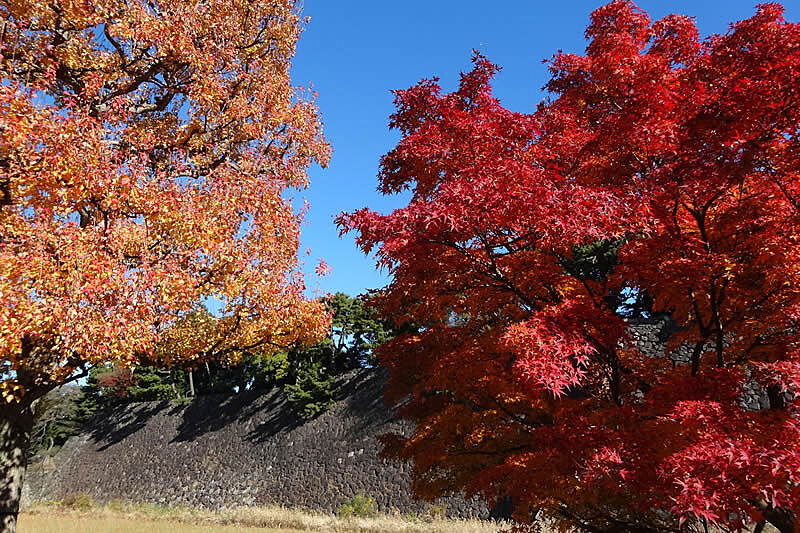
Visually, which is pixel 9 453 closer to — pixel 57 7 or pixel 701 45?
pixel 57 7

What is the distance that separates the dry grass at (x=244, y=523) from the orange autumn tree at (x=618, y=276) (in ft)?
25.8

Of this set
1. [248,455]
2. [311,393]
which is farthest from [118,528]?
[311,393]

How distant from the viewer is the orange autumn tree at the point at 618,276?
396cm

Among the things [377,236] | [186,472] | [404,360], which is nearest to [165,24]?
[377,236]

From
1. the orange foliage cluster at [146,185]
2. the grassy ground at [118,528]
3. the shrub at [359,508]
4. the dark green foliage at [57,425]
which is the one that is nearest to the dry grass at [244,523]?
the grassy ground at [118,528]

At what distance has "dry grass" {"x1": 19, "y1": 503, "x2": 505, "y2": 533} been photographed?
13992 millimetres

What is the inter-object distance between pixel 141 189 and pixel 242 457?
62.4 feet

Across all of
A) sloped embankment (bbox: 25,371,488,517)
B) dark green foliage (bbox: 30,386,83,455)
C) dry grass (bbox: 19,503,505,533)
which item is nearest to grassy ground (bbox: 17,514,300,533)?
dry grass (bbox: 19,503,505,533)

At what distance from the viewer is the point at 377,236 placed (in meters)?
5.08

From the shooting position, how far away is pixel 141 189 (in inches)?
259

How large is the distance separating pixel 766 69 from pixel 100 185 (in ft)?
23.6

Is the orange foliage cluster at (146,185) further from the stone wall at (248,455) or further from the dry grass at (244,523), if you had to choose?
the stone wall at (248,455)

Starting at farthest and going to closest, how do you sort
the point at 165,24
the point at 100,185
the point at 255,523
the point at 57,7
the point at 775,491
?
the point at 255,523
the point at 165,24
the point at 57,7
the point at 100,185
the point at 775,491

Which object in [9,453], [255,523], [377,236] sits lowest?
[255,523]
